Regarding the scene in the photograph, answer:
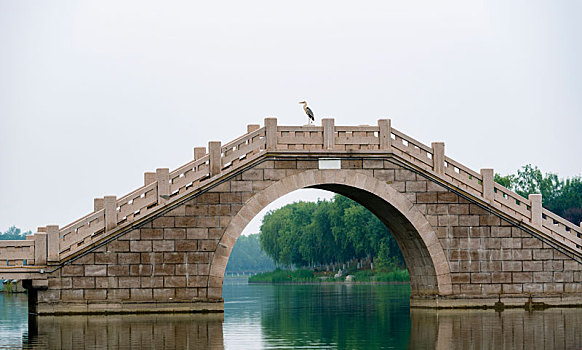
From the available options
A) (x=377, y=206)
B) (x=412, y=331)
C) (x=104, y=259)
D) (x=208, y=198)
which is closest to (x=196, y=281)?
(x=208, y=198)

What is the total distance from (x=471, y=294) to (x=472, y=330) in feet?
22.2

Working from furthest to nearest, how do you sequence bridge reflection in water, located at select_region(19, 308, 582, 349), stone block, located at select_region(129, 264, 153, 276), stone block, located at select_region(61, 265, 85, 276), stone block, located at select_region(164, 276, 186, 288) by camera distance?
stone block, located at select_region(164, 276, 186, 288)
stone block, located at select_region(129, 264, 153, 276)
stone block, located at select_region(61, 265, 85, 276)
bridge reflection in water, located at select_region(19, 308, 582, 349)

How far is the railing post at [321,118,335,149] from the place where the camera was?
2772cm

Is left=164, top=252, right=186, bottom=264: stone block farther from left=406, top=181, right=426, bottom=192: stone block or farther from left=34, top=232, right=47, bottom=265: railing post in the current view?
left=406, top=181, right=426, bottom=192: stone block

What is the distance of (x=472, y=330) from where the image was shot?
21.3 m

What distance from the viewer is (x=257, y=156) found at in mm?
27188

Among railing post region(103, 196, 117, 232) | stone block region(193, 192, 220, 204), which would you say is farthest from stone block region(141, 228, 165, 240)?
stone block region(193, 192, 220, 204)

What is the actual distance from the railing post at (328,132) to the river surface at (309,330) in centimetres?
532

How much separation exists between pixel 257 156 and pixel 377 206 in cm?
479

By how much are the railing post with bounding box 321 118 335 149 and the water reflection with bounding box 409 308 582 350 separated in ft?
19.1

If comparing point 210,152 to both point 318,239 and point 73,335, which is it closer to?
point 73,335

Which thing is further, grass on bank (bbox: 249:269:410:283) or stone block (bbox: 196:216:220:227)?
grass on bank (bbox: 249:269:410:283)

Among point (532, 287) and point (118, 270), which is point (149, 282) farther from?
point (532, 287)

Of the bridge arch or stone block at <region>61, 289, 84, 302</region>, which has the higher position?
the bridge arch
